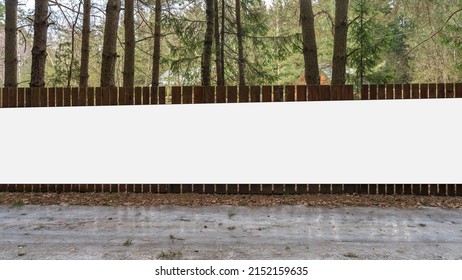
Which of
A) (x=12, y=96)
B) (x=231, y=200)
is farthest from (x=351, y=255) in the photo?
(x=12, y=96)

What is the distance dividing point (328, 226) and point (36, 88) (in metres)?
5.97

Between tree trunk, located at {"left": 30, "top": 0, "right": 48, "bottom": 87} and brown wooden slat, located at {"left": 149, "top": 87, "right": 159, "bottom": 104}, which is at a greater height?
tree trunk, located at {"left": 30, "top": 0, "right": 48, "bottom": 87}

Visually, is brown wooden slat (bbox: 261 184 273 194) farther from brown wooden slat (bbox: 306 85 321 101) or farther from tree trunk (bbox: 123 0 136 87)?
tree trunk (bbox: 123 0 136 87)

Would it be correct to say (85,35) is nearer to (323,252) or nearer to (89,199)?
(89,199)

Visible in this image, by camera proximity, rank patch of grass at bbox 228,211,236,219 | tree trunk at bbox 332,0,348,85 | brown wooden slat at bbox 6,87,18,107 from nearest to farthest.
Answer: patch of grass at bbox 228,211,236,219, brown wooden slat at bbox 6,87,18,107, tree trunk at bbox 332,0,348,85

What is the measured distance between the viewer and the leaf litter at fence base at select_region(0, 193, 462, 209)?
21.8 feet

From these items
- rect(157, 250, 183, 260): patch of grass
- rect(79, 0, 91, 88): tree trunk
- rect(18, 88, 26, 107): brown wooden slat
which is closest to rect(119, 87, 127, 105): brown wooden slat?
rect(18, 88, 26, 107): brown wooden slat

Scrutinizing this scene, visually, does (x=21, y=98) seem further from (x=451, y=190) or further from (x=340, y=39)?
(x=451, y=190)

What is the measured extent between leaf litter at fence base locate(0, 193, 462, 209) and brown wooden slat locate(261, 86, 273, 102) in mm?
1771

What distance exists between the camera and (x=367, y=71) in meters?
10.6

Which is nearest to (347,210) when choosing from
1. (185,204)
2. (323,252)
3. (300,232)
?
(300,232)

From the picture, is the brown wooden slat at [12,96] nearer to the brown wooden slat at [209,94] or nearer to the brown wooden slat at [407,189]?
the brown wooden slat at [209,94]

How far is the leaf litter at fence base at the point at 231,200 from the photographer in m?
6.66

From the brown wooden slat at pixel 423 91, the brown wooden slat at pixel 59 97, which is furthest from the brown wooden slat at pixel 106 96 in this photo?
the brown wooden slat at pixel 423 91
